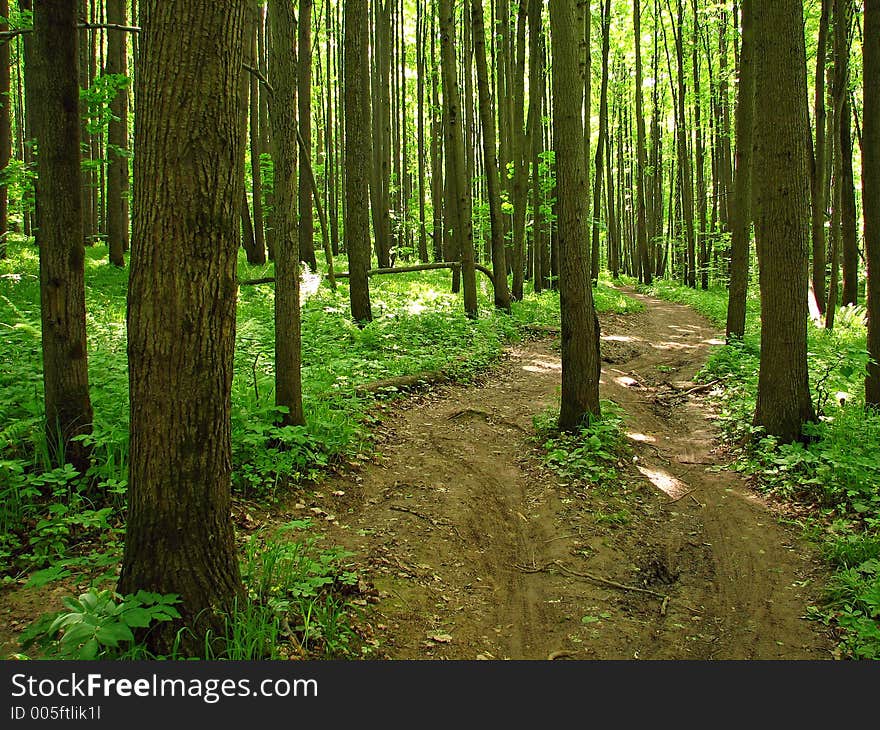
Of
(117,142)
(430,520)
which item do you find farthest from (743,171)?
(117,142)

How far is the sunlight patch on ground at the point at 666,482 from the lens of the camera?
648 centimetres

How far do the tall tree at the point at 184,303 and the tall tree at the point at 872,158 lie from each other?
6783mm

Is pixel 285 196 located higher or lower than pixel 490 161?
lower

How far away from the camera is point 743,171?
1162 centimetres

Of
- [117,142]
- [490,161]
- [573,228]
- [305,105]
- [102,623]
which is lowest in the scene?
[102,623]

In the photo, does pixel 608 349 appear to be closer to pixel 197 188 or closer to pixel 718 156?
pixel 197 188

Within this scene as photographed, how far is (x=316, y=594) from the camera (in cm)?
392

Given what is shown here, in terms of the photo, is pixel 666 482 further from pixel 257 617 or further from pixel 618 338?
pixel 618 338

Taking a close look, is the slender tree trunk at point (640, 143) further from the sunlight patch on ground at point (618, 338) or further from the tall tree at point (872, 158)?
the tall tree at point (872, 158)

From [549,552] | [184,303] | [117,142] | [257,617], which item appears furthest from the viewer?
[117,142]

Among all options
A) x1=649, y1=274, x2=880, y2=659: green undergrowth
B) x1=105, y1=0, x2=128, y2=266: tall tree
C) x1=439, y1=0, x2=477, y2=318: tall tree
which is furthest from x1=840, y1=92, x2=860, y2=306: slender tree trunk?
x1=105, y1=0, x2=128, y2=266: tall tree

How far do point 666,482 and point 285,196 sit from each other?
4843mm

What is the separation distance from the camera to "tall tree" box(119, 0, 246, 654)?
2881mm

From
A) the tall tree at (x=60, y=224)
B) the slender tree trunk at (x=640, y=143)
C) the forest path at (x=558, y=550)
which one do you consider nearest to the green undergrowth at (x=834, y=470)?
the forest path at (x=558, y=550)
